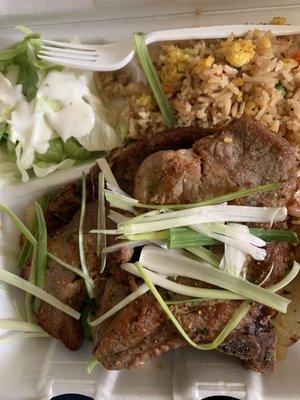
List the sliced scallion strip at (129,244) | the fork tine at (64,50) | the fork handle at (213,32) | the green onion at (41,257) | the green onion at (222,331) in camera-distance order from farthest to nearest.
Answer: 1. the fork tine at (64,50)
2. the fork handle at (213,32)
3. the green onion at (41,257)
4. the sliced scallion strip at (129,244)
5. the green onion at (222,331)

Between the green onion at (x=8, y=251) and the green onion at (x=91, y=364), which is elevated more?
the green onion at (x=8, y=251)

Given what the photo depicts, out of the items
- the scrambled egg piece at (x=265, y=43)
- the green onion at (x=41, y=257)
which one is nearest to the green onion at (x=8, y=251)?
the green onion at (x=41, y=257)

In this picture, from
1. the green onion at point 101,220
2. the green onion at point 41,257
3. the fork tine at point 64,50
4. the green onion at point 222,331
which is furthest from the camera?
the fork tine at point 64,50

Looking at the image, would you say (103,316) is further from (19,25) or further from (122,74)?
(19,25)

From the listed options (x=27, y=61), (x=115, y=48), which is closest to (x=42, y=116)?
(x=27, y=61)

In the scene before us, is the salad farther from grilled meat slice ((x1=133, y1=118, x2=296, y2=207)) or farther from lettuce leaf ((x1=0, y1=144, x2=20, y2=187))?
grilled meat slice ((x1=133, y1=118, x2=296, y2=207))

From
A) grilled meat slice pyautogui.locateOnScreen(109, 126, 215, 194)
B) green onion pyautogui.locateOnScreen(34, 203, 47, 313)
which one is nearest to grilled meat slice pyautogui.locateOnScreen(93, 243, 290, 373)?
green onion pyautogui.locateOnScreen(34, 203, 47, 313)

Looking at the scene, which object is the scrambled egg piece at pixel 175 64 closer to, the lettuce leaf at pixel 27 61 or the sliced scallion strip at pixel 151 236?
the lettuce leaf at pixel 27 61
